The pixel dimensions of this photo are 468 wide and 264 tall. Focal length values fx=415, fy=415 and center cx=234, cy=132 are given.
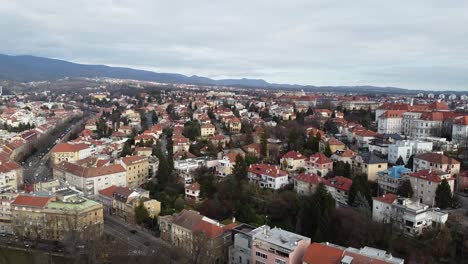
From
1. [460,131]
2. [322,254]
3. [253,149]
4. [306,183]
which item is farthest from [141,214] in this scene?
[460,131]

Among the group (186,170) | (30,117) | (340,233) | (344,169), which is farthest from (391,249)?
(30,117)

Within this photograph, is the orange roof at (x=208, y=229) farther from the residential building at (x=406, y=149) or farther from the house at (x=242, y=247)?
the residential building at (x=406, y=149)

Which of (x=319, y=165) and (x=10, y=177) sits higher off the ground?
(x=319, y=165)

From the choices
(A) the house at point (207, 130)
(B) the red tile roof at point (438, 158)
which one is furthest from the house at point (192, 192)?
(A) the house at point (207, 130)

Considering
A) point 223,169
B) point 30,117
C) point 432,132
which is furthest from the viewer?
point 30,117

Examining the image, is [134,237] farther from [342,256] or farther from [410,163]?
[410,163]

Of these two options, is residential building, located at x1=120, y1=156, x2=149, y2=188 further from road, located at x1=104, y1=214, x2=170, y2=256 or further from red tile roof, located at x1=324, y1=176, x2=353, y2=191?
red tile roof, located at x1=324, y1=176, x2=353, y2=191

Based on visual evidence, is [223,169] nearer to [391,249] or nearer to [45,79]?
[391,249]
